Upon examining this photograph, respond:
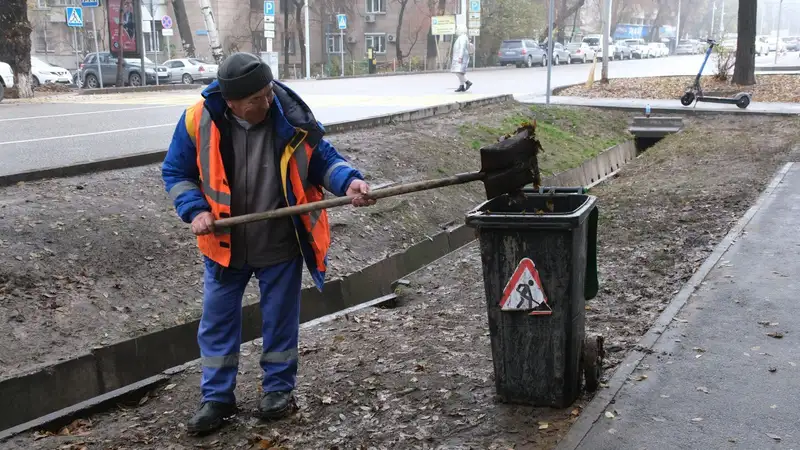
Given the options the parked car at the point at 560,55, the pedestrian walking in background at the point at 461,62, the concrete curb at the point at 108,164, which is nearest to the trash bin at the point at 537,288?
the concrete curb at the point at 108,164

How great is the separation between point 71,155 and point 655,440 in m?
8.66

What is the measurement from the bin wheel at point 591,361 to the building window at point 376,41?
5446 centimetres

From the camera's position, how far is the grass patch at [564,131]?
43.3ft

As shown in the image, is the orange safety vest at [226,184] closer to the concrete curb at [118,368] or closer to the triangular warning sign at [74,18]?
the concrete curb at [118,368]

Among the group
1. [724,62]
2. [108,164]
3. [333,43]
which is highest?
[333,43]

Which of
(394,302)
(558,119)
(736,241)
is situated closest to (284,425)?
(394,302)

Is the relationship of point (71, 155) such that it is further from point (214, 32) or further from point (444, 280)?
point (214, 32)

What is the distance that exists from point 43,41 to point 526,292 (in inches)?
2034

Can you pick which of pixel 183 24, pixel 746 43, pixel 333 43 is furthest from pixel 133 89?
pixel 333 43

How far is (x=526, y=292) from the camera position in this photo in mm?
4039

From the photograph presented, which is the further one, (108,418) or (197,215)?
(108,418)

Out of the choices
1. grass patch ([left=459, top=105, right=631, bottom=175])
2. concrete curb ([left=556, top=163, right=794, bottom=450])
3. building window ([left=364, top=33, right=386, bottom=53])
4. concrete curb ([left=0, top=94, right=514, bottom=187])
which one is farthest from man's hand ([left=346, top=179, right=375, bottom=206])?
building window ([left=364, top=33, right=386, bottom=53])

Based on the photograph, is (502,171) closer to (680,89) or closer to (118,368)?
(118,368)

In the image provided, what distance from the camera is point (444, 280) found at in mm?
7309
